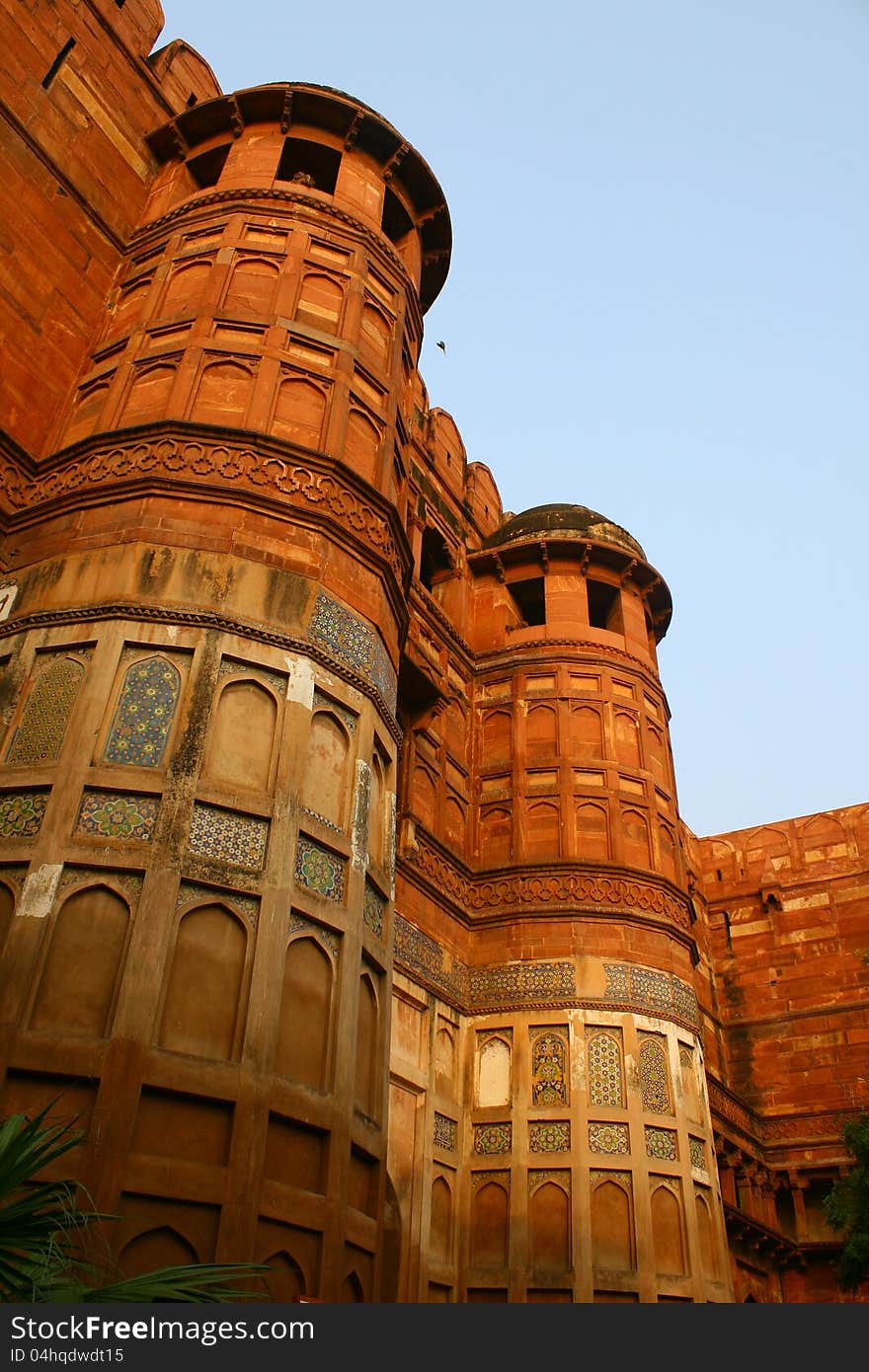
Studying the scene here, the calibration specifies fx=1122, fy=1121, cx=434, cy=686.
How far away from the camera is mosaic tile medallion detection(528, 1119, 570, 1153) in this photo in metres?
13.7

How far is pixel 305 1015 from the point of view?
811 cm

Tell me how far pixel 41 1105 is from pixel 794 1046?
19.3 m

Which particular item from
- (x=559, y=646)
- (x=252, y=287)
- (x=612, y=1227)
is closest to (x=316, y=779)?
(x=252, y=287)

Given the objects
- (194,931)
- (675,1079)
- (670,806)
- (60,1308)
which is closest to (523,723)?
(670,806)

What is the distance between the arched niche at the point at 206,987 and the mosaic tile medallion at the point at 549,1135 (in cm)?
750

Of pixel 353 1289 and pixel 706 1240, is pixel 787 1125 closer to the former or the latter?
pixel 706 1240

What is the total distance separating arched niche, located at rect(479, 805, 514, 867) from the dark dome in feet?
17.0

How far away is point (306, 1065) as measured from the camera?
7.95 m

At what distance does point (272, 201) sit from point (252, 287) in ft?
5.42

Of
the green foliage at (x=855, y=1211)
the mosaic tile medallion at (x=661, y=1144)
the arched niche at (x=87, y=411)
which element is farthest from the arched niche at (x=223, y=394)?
the green foliage at (x=855, y=1211)

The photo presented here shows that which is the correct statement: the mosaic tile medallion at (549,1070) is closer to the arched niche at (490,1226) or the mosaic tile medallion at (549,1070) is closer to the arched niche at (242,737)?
the arched niche at (490,1226)

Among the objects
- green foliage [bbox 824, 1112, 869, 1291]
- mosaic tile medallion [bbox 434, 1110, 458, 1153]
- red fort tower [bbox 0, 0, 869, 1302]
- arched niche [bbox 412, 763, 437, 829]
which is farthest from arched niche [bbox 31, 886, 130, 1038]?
green foliage [bbox 824, 1112, 869, 1291]

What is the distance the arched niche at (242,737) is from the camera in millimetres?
8562

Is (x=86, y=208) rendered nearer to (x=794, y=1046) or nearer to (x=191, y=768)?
(x=191, y=768)
